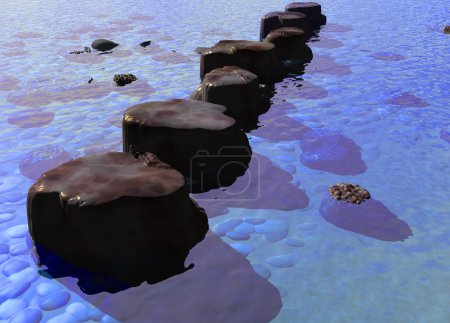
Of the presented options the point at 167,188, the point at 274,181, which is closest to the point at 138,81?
the point at 274,181

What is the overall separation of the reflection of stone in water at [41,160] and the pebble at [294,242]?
328 centimetres

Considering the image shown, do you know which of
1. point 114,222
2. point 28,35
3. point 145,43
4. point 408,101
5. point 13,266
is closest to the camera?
point 114,222

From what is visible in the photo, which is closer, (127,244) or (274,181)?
(127,244)

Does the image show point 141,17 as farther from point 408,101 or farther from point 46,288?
point 46,288

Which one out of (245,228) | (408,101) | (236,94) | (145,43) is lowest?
(145,43)

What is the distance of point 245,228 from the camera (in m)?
5.09

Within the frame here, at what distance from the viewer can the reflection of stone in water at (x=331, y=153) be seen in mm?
6441

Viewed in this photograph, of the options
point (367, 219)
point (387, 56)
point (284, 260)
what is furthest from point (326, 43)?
point (284, 260)

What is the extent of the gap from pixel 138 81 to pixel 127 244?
6.22 metres

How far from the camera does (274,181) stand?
6039 millimetres

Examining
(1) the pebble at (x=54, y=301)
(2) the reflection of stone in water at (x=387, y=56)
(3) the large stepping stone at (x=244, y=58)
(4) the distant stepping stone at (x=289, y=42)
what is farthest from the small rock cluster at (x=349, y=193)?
(2) the reflection of stone in water at (x=387, y=56)

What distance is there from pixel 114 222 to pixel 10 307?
1065mm

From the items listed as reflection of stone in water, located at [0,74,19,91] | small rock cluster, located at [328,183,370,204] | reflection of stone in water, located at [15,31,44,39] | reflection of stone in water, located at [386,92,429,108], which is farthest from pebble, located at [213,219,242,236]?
reflection of stone in water, located at [15,31,44,39]

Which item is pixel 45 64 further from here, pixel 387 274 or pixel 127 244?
pixel 387 274
